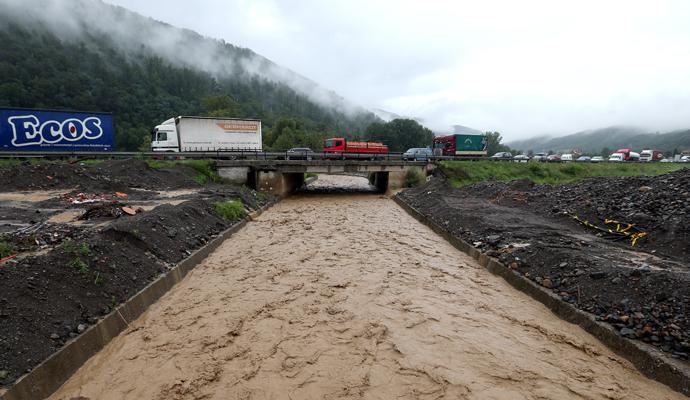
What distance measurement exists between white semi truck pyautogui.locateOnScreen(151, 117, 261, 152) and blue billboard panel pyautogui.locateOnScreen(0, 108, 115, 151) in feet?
17.8

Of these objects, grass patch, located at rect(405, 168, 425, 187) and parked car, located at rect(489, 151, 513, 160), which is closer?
grass patch, located at rect(405, 168, 425, 187)

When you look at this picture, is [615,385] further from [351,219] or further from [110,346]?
[351,219]

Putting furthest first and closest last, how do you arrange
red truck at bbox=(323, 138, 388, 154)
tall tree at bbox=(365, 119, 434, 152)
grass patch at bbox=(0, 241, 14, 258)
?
1. tall tree at bbox=(365, 119, 434, 152)
2. red truck at bbox=(323, 138, 388, 154)
3. grass patch at bbox=(0, 241, 14, 258)

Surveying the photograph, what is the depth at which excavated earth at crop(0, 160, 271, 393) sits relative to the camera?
16.9ft

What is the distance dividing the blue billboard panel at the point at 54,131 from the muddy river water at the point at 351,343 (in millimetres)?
21500

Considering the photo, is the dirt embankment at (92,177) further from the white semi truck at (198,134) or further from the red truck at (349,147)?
the red truck at (349,147)

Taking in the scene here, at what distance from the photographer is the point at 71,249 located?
23.0ft

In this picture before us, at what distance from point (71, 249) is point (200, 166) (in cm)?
1754

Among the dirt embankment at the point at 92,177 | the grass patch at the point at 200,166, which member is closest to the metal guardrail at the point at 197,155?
the grass patch at the point at 200,166

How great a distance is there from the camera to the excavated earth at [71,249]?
5152 millimetres

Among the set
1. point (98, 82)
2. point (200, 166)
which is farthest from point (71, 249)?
point (98, 82)

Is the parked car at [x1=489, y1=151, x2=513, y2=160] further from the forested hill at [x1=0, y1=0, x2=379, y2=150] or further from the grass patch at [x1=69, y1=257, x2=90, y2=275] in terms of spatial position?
the forested hill at [x1=0, y1=0, x2=379, y2=150]

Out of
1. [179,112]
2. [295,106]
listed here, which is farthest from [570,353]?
[295,106]

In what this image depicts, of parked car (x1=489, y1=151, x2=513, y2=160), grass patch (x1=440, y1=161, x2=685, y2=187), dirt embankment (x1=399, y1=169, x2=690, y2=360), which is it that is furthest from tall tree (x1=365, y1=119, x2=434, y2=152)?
dirt embankment (x1=399, y1=169, x2=690, y2=360)
